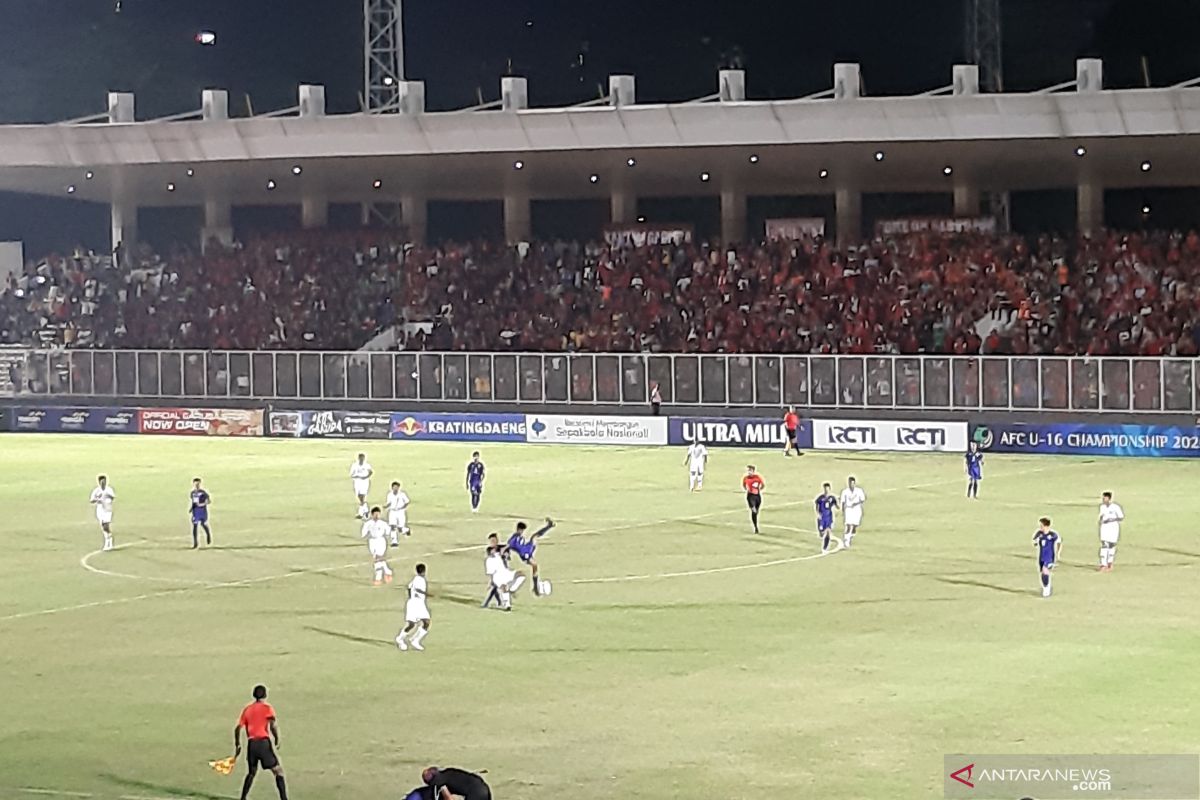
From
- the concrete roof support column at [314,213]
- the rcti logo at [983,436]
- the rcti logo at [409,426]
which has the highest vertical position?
the concrete roof support column at [314,213]

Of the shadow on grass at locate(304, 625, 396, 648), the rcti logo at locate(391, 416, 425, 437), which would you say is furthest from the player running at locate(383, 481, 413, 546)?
the rcti logo at locate(391, 416, 425, 437)

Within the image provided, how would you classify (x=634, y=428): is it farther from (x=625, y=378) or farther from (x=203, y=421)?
(x=203, y=421)

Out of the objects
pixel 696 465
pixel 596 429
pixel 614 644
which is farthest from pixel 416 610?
pixel 596 429

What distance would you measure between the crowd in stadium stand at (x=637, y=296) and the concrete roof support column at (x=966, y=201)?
3051mm

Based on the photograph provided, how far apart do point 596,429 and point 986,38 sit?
17.0 metres

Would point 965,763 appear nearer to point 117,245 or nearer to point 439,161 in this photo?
point 439,161

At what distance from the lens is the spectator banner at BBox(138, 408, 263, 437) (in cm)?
6688

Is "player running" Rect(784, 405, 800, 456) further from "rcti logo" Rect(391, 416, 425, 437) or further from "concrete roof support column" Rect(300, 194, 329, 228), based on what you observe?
"concrete roof support column" Rect(300, 194, 329, 228)

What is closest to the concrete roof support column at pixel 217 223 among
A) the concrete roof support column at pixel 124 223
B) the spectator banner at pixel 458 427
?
the concrete roof support column at pixel 124 223

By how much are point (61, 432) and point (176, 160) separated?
1123 centimetres

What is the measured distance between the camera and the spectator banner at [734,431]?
58.8m

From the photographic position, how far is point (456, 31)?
74.9 meters

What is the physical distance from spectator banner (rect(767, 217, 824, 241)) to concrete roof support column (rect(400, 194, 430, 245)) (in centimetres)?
1299

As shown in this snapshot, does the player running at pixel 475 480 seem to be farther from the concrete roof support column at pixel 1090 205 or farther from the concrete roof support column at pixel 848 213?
the concrete roof support column at pixel 1090 205
